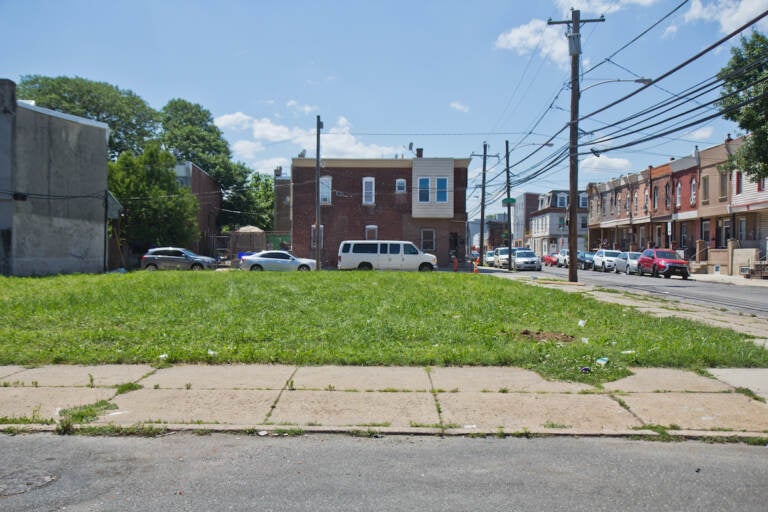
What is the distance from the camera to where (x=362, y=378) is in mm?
7098

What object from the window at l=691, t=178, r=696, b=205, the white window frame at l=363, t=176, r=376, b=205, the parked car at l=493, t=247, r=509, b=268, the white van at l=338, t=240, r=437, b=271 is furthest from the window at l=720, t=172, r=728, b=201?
the white window frame at l=363, t=176, r=376, b=205

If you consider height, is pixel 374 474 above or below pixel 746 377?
below

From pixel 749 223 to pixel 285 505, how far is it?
40.4 m

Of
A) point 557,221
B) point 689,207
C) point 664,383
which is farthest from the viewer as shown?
point 557,221

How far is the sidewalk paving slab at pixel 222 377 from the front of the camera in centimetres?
677

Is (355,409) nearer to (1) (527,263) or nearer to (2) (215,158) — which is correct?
(1) (527,263)

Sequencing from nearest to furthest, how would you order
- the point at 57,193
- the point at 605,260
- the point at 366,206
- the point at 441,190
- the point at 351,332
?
1. the point at 351,332
2. the point at 57,193
3. the point at 441,190
4. the point at 366,206
5. the point at 605,260

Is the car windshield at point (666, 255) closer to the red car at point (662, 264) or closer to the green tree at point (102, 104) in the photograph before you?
the red car at point (662, 264)

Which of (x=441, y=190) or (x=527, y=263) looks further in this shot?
(x=527, y=263)

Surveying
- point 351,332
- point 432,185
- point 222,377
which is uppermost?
point 432,185

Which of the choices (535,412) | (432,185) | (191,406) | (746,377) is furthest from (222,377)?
(432,185)

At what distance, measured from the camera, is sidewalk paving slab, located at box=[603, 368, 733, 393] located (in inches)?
263

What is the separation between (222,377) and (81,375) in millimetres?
1785

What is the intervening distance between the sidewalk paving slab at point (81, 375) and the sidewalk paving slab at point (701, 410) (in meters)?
5.86
